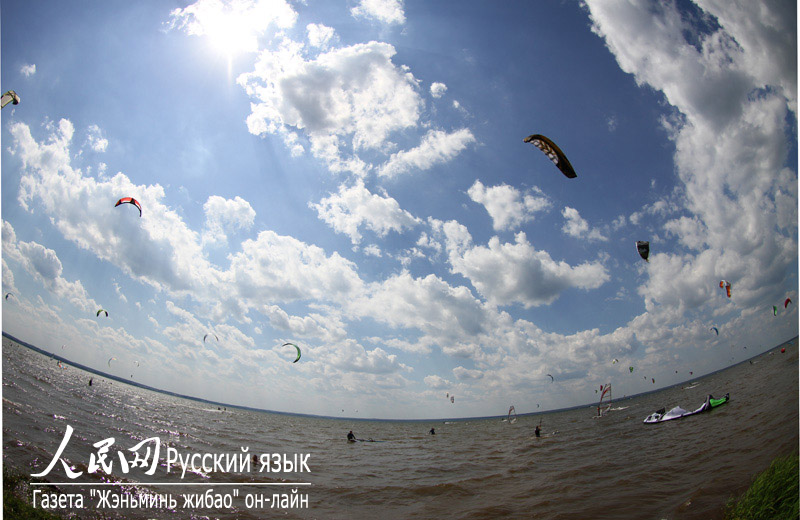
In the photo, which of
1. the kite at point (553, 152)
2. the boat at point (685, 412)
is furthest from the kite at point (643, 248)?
the boat at point (685, 412)

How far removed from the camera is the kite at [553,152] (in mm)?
14102

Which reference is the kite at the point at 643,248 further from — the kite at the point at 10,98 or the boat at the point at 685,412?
the kite at the point at 10,98

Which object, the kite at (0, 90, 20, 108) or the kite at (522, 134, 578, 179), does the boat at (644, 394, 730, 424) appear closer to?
the kite at (522, 134, 578, 179)

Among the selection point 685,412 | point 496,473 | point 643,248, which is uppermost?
point 643,248

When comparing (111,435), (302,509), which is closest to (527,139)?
(302,509)

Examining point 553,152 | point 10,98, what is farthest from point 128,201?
point 553,152

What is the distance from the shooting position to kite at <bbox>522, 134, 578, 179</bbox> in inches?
555

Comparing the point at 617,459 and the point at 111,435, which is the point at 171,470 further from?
the point at 617,459

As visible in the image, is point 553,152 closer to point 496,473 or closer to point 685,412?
point 496,473

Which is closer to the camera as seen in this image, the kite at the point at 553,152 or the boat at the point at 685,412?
the kite at the point at 553,152

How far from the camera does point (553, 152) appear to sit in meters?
14.4

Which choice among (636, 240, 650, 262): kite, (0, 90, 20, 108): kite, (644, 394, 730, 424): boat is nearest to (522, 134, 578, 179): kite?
(636, 240, 650, 262): kite

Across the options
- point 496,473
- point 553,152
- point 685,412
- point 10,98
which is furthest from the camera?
point 685,412

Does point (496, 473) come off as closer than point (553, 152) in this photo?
No
